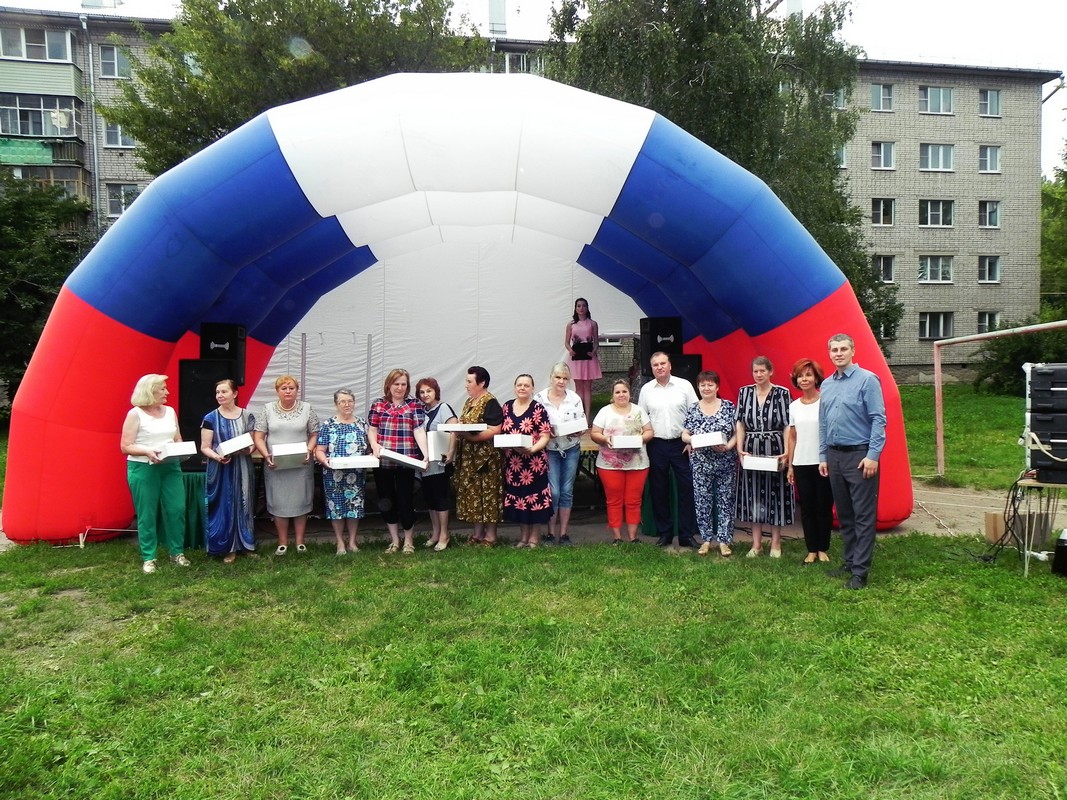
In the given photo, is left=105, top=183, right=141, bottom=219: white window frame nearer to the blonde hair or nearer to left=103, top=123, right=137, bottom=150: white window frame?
left=103, top=123, right=137, bottom=150: white window frame

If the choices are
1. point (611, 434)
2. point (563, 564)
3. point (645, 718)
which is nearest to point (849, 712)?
point (645, 718)

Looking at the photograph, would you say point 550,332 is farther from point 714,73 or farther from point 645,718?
point 645,718

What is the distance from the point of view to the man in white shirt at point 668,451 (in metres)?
6.24

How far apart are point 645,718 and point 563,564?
247 centimetres

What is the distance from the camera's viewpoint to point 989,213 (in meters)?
29.2

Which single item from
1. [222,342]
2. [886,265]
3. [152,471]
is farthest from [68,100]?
[886,265]

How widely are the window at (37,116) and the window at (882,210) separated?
89.2 feet

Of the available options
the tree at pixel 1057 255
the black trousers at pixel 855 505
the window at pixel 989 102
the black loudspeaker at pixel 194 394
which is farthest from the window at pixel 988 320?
the black loudspeaker at pixel 194 394

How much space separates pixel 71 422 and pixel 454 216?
4145 millimetres

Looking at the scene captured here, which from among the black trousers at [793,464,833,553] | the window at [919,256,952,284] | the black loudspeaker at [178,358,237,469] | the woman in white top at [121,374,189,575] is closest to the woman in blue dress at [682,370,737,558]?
the black trousers at [793,464,833,553]

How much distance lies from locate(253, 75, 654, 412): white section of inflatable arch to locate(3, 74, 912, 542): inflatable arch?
2cm

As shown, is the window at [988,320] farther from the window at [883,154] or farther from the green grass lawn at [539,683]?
the green grass lawn at [539,683]

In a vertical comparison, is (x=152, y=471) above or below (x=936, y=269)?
below

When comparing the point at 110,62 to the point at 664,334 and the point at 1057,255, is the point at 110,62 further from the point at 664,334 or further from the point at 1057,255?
the point at 1057,255
